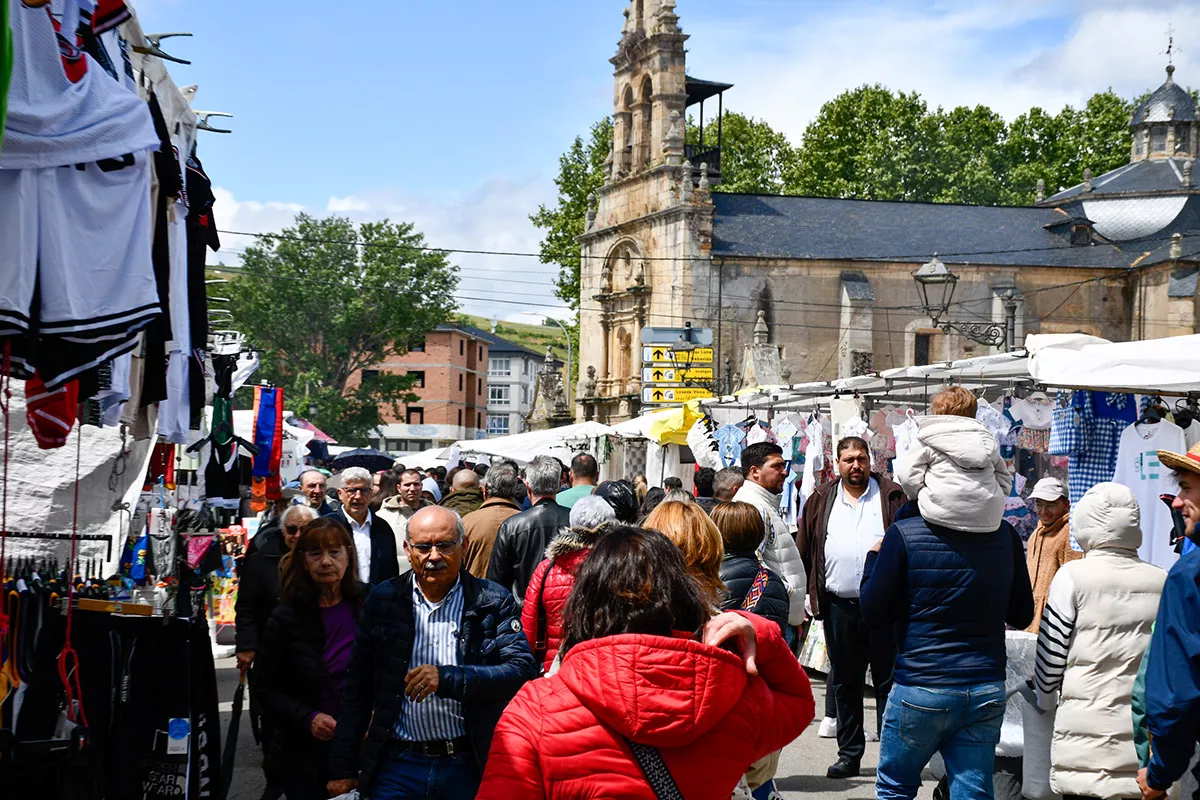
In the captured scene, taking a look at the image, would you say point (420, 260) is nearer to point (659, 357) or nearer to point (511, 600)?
point (659, 357)

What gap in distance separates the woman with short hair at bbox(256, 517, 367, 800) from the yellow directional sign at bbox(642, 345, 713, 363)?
24.1 meters

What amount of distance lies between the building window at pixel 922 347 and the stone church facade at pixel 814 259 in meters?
0.07

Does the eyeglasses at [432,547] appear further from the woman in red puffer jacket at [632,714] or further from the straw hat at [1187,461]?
the straw hat at [1187,461]

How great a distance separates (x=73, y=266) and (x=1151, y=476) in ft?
24.6

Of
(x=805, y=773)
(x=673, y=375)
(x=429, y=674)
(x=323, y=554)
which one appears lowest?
(x=805, y=773)

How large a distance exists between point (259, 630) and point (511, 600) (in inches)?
109

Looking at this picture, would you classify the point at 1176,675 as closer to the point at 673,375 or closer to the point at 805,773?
the point at 805,773

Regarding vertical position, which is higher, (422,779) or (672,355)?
(672,355)

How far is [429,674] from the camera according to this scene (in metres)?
4.57

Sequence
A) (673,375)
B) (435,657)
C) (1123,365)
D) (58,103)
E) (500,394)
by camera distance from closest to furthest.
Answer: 1. (58,103)
2. (435,657)
3. (1123,365)
4. (673,375)
5. (500,394)

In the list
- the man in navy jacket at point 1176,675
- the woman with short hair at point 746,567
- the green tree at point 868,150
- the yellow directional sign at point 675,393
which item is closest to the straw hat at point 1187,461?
the man in navy jacket at point 1176,675

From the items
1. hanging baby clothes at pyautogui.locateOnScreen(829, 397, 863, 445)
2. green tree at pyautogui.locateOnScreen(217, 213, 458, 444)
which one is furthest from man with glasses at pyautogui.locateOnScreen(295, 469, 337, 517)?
green tree at pyautogui.locateOnScreen(217, 213, 458, 444)

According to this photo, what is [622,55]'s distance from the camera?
170 feet

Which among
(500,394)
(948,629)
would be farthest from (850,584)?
(500,394)
